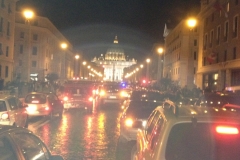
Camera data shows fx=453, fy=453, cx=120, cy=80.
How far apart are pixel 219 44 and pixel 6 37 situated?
24.9m

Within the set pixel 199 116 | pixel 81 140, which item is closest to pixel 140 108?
pixel 81 140

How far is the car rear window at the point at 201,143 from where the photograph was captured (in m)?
4.79

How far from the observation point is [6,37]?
5422 cm

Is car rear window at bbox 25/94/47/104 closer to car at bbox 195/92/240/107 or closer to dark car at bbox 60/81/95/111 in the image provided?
dark car at bbox 60/81/95/111

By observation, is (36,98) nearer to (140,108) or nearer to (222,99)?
(222,99)

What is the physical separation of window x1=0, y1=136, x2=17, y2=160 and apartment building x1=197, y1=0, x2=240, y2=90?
32527mm

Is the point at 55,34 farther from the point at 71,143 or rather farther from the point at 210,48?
the point at 71,143

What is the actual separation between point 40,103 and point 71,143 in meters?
8.49

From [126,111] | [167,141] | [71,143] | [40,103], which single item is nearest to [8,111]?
[71,143]

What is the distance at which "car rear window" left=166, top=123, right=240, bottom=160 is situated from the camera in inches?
189

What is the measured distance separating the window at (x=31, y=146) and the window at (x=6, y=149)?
0.22m

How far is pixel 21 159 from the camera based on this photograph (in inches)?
187

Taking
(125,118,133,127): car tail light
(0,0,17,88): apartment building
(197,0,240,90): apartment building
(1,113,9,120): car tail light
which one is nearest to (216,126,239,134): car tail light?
(125,118,133,127): car tail light

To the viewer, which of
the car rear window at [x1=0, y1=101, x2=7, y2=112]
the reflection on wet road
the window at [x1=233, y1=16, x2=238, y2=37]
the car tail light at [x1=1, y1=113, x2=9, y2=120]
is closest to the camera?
the reflection on wet road
